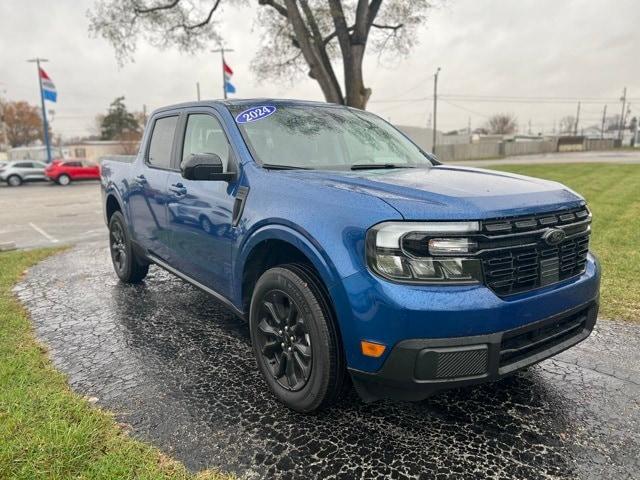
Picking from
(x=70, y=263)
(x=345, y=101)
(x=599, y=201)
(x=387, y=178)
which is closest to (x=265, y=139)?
(x=387, y=178)

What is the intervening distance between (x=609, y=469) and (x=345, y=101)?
13.3 metres

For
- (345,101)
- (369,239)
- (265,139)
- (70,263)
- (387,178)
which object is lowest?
Answer: (70,263)

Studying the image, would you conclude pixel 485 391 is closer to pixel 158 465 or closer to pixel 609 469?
pixel 609 469

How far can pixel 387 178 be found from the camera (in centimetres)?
284

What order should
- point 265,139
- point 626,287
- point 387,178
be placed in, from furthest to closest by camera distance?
point 626,287 < point 265,139 < point 387,178

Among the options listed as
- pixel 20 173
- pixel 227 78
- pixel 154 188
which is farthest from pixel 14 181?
pixel 154 188

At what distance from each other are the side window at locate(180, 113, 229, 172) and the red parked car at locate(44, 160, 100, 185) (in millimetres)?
27238

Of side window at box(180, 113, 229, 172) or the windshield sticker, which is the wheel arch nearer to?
side window at box(180, 113, 229, 172)

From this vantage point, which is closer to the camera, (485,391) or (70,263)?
(485,391)

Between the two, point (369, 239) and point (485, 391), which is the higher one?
point (369, 239)

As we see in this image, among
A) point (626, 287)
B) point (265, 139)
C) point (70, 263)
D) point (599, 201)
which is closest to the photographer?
point (265, 139)

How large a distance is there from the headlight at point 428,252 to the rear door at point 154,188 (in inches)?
98.4

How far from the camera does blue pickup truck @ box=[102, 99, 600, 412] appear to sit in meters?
2.19

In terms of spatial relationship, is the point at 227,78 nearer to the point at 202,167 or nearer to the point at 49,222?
the point at 49,222
